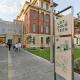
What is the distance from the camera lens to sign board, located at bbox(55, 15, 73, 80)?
6.18 metres

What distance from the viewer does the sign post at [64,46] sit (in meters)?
6.13

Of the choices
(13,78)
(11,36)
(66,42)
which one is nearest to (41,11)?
(11,36)

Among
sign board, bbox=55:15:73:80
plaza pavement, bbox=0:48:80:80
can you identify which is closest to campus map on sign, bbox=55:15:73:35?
sign board, bbox=55:15:73:80

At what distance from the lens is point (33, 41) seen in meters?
54.2

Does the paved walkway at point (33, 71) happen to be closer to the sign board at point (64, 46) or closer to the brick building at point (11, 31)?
the sign board at point (64, 46)

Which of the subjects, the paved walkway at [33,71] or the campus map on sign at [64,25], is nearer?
the campus map on sign at [64,25]

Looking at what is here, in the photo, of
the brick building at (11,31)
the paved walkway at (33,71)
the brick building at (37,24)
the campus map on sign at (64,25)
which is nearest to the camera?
the campus map on sign at (64,25)

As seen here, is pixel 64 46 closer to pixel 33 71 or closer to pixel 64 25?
pixel 64 25

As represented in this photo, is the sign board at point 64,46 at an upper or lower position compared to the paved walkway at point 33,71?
upper

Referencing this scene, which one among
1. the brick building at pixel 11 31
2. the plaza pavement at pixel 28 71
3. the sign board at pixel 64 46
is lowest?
the plaza pavement at pixel 28 71

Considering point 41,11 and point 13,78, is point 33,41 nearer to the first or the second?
point 41,11

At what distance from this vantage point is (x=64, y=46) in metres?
6.57

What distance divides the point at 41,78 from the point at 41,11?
4586cm

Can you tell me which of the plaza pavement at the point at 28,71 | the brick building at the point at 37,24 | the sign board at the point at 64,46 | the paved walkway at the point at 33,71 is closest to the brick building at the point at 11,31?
the brick building at the point at 37,24
